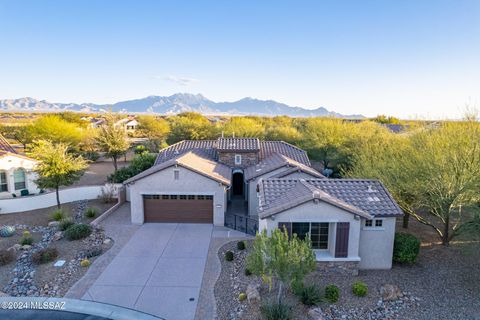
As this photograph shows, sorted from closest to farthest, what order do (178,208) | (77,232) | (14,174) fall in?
1. (77,232)
2. (178,208)
3. (14,174)

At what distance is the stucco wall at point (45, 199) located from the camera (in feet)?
75.4

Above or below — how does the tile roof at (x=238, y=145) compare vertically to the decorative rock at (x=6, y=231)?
above

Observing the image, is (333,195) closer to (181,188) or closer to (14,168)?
(181,188)

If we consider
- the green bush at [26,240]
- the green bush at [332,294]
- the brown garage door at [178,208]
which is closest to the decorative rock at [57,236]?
the green bush at [26,240]

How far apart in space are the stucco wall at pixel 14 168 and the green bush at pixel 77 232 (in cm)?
900

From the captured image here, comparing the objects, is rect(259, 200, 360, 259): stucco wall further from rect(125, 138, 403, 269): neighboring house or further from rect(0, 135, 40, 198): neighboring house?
rect(0, 135, 40, 198): neighboring house

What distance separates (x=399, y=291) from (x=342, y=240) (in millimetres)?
2813

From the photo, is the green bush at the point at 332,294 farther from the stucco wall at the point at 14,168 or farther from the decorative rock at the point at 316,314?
the stucco wall at the point at 14,168

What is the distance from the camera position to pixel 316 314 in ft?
35.8

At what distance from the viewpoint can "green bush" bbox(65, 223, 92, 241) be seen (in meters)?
18.1

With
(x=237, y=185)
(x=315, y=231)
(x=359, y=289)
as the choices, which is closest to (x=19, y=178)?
(x=237, y=185)

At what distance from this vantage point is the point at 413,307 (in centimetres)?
1159

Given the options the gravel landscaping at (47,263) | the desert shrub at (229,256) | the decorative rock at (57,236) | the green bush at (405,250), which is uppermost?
the green bush at (405,250)

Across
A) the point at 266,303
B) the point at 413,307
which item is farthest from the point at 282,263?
the point at 413,307
